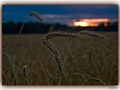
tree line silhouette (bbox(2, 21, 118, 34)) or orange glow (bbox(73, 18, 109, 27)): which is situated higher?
orange glow (bbox(73, 18, 109, 27))

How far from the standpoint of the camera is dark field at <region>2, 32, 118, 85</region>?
265 cm

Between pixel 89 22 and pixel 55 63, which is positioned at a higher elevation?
pixel 89 22

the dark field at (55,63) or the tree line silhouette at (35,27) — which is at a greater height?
the tree line silhouette at (35,27)

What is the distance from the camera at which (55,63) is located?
2668 millimetres

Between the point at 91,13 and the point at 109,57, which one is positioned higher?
the point at 91,13

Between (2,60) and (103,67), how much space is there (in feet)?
2.35

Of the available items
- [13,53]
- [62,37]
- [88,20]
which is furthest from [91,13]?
[13,53]

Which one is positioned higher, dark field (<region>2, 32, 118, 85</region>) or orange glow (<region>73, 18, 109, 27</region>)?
orange glow (<region>73, 18, 109, 27</region>)

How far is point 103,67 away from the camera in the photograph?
2.65 m

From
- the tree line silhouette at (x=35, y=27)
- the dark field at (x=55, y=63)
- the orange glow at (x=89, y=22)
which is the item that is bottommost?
the dark field at (x=55, y=63)

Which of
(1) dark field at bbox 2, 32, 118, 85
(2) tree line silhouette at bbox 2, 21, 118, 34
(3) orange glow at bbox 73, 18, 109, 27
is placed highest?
(3) orange glow at bbox 73, 18, 109, 27

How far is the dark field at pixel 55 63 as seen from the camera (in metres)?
2.65

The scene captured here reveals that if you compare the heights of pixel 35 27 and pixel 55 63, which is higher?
pixel 35 27

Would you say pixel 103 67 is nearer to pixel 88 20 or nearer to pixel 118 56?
pixel 118 56
